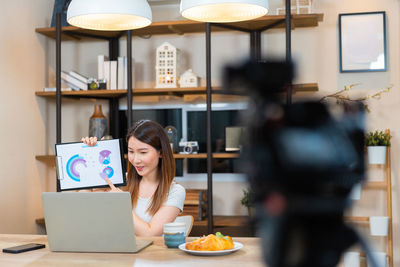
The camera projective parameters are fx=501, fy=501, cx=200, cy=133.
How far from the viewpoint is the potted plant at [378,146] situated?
3274 millimetres

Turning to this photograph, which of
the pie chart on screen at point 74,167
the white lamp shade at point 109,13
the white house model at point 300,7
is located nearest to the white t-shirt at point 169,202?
the pie chart on screen at point 74,167

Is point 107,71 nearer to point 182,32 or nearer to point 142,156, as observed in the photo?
point 182,32

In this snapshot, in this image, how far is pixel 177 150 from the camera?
3715 millimetres

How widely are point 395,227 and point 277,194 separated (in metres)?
3.65

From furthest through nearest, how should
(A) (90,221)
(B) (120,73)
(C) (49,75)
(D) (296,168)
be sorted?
(C) (49,75)
(B) (120,73)
(A) (90,221)
(D) (296,168)

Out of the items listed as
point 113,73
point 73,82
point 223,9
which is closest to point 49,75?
point 73,82

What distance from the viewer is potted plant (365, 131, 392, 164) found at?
3.27 m

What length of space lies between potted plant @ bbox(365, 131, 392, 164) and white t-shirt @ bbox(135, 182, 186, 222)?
146 cm

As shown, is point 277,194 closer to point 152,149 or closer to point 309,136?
point 309,136

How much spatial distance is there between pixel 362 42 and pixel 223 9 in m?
2.00

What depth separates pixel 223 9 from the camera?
6.24 feet

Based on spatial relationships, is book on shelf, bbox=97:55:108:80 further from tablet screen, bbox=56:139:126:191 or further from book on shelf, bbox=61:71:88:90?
tablet screen, bbox=56:139:126:191

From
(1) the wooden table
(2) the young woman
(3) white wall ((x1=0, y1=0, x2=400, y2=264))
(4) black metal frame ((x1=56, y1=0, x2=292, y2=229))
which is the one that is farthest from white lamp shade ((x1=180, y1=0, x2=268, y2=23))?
(3) white wall ((x1=0, y1=0, x2=400, y2=264))

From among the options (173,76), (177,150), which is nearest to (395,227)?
(177,150)
